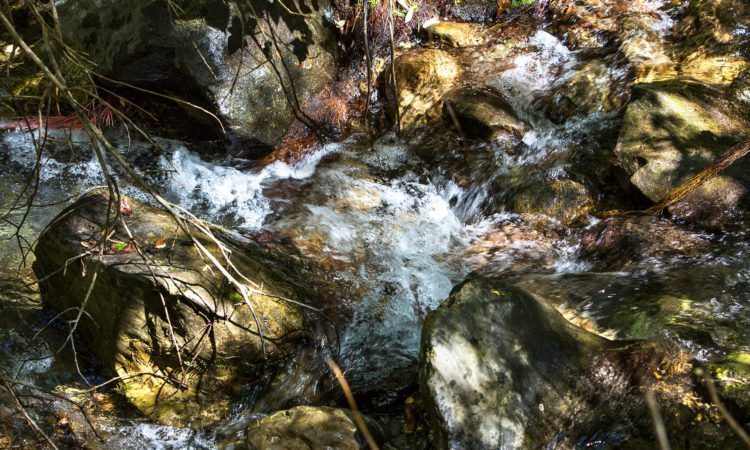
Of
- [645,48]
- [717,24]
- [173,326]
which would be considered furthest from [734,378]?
[717,24]

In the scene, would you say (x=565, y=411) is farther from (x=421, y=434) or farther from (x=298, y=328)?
(x=298, y=328)

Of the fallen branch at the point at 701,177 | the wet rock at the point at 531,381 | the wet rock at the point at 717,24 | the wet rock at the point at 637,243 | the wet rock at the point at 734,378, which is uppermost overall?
the wet rock at the point at 717,24

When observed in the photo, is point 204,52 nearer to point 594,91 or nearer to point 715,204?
point 594,91

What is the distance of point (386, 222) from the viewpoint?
5.44 metres

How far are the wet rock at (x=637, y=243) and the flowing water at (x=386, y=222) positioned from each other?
5.4 inches

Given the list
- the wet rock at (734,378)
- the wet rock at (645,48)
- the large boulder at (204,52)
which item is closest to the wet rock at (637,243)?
the wet rock at (734,378)

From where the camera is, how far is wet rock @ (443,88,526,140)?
5.91 m

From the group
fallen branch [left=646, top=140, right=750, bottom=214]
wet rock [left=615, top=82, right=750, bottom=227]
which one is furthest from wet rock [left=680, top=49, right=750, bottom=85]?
fallen branch [left=646, top=140, right=750, bottom=214]

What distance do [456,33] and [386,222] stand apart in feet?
9.74

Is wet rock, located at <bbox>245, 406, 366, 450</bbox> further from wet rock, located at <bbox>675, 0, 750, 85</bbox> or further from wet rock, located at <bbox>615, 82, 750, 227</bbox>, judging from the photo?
wet rock, located at <bbox>675, 0, 750, 85</bbox>

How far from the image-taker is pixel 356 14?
7.02 meters

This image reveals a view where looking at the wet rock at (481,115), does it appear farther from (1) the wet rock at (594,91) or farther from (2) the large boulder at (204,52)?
(2) the large boulder at (204,52)

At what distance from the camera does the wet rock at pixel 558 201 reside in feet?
16.3

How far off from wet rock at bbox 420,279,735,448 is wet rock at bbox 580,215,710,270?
1.32 metres
